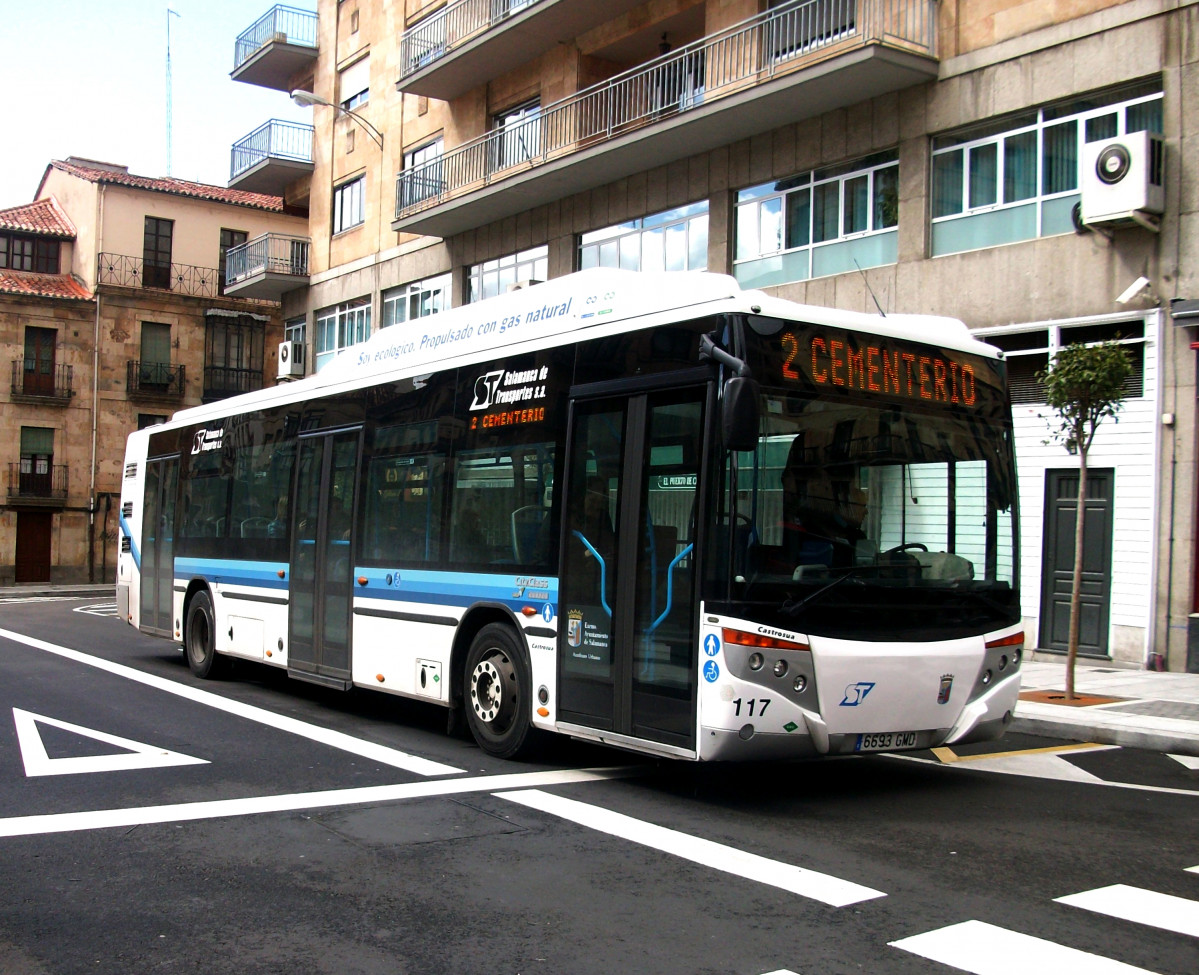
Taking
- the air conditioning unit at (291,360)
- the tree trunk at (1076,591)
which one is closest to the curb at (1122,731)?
the tree trunk at (1076,591)

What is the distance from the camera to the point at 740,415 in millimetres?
6586

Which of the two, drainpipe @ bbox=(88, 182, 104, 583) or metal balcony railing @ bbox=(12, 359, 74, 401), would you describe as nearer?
metal balcony railing @ bbox=(12, 359, 74, 401)

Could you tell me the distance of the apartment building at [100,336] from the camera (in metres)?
44.2

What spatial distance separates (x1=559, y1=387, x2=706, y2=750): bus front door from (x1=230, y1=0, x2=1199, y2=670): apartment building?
17.0ft

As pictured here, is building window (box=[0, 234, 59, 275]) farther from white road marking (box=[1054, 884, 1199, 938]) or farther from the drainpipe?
white road marking (box=[1054, 884, 1199, 938])

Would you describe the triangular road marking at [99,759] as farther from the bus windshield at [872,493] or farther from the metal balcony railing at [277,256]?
the metal balcony railing at [277,256]

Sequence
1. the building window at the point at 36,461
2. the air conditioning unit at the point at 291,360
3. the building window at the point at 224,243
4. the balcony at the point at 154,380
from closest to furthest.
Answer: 1. the air conditioning unit at the point at 291,360
2. the building window at the point at 36,461
3. the balcony at the point at 154,380
4. the building window at the point at 224,243

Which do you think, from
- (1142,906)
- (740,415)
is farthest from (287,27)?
(1142,906)

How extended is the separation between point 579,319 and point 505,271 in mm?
17691

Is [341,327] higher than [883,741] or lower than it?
higher

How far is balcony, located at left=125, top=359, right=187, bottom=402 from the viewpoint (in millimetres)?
46344

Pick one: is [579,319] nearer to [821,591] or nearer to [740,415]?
[740,415]

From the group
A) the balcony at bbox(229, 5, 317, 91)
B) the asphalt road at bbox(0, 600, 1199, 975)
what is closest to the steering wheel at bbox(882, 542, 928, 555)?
the asphalt road at bbox(0, 600, 1199, 975)

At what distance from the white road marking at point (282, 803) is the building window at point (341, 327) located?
23.8m
